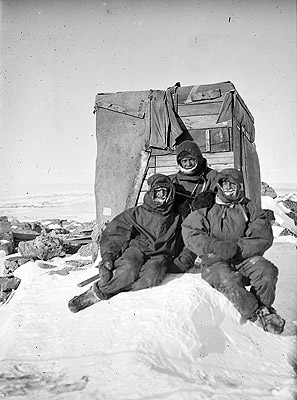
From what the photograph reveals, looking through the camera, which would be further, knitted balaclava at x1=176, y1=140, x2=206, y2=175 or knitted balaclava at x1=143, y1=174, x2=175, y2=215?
knitted balaclava at x1=176, y1=140, x2=206, y2=175

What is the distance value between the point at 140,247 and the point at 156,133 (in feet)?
9.13

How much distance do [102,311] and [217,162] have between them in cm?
326

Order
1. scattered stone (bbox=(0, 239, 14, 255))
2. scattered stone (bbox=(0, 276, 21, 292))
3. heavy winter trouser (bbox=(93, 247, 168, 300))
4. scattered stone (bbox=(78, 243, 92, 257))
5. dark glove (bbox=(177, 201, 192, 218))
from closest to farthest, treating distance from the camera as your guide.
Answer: heavy winter trouser (bbox=(93, 247, 168, 300))
dark glove (bbox=(177, 201, 192, 218))
scattered stone (bbox=(0, 276, 21, 292))
scattered stone (bbox=(78, 243, 92, 257))
scattered stone (bbox=(0, 239, 14, 255))

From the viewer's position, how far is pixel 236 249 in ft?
12.5

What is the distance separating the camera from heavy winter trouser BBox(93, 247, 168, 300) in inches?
156

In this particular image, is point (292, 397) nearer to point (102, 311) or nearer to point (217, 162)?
point (102, 311)

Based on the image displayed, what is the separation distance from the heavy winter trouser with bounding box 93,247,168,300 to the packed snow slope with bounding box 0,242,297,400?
7 centimetres

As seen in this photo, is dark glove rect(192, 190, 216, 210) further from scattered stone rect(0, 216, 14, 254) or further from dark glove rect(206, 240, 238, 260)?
scattered stone rect(0, 216, 14, 254)

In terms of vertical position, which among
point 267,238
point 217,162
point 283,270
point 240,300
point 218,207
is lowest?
point 283,270

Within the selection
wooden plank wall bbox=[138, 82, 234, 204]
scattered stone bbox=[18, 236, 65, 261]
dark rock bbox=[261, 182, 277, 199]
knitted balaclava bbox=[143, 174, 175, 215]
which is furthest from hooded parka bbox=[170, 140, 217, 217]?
dark rock bbox=[261, 182, 277, 199]

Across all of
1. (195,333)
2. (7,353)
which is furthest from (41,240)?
(195,333)


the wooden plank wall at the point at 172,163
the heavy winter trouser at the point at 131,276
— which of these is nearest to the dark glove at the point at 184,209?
the heavy winter trouser at the point at 131,276

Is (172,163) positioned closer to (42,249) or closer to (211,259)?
(42,249)

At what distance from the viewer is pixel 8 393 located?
9.01 feet
